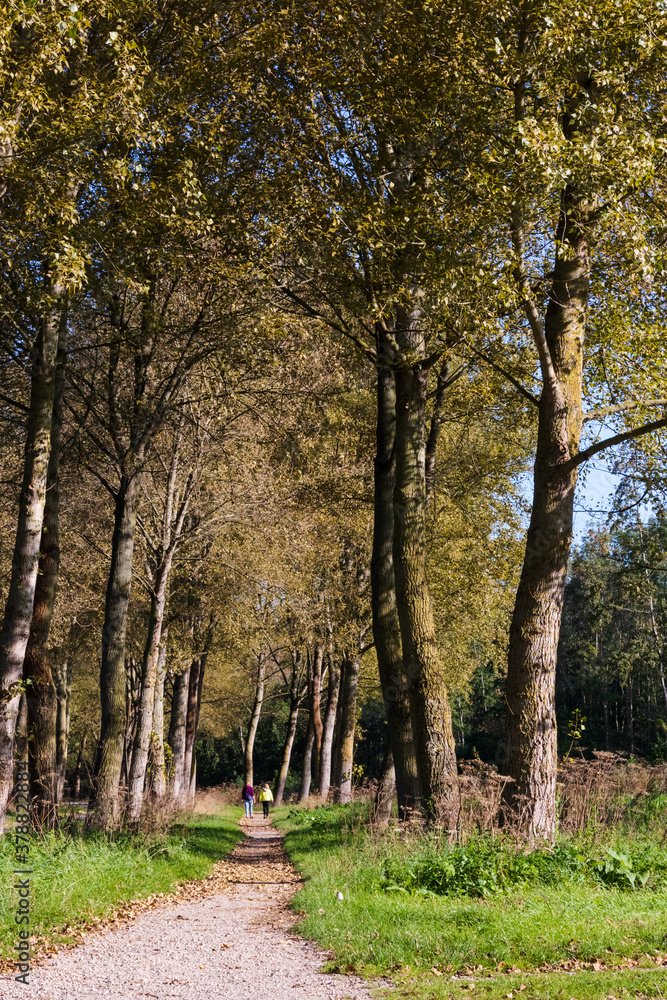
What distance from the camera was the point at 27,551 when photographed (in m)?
9.25

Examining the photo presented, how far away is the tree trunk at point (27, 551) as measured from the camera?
28.9 ft

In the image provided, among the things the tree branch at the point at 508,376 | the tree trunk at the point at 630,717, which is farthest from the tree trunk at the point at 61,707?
the tree trunk at the point at 630,717

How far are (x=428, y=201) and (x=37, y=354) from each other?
5.36 m

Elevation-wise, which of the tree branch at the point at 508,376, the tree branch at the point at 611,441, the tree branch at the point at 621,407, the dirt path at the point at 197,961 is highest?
the tree branch at the point at 508,376

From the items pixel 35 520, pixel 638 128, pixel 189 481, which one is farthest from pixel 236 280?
pixel 189 481

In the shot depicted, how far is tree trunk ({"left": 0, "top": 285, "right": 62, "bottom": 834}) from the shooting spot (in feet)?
28.9

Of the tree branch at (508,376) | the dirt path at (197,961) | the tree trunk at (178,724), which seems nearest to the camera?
the dirt path at (197,961)

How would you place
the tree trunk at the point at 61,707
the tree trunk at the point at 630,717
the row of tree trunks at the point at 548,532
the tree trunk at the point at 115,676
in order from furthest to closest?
the tree trunk at the point at 630,717, the tree trunk at the point at 61,707, the tree trunk at the point at 115,676, the row of tree trunks at the point at 548,532

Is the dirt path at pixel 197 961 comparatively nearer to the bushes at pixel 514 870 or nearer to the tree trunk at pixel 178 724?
the bushes at pixel 514 870

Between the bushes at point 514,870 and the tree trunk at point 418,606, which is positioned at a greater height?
the tree trunk at point 418,606

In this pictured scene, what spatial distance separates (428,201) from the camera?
9.93 m

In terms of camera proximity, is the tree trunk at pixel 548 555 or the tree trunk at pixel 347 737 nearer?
the tree trunk at pixel 548 555

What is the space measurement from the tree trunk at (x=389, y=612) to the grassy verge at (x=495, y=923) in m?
1.41

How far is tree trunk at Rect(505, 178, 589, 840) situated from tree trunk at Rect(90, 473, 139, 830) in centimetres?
609
